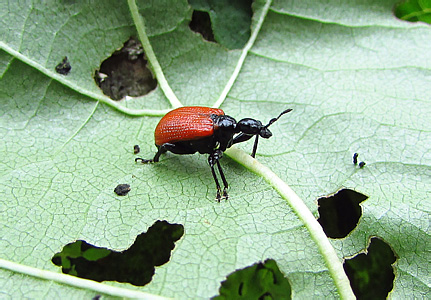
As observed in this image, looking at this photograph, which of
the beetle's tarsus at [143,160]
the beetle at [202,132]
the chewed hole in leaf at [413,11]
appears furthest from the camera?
the chewed hole in leaf at [413,11]

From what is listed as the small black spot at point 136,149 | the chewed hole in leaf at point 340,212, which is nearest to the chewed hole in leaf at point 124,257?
the small black spot at point 136,149

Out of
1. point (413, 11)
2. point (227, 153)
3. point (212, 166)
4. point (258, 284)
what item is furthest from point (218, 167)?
point (413, 11)

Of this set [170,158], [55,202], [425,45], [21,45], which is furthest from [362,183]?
[21,45]

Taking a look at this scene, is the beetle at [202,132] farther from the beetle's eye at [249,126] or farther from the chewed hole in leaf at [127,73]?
the chewed hole in leaf at [127,73]

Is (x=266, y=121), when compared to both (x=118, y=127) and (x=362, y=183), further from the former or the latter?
(x=118, y=127)

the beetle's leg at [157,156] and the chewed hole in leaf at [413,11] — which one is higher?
the chewed hole in leaf at [413,11]

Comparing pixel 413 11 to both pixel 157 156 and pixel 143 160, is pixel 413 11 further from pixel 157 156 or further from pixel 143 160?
pixel 143 160
